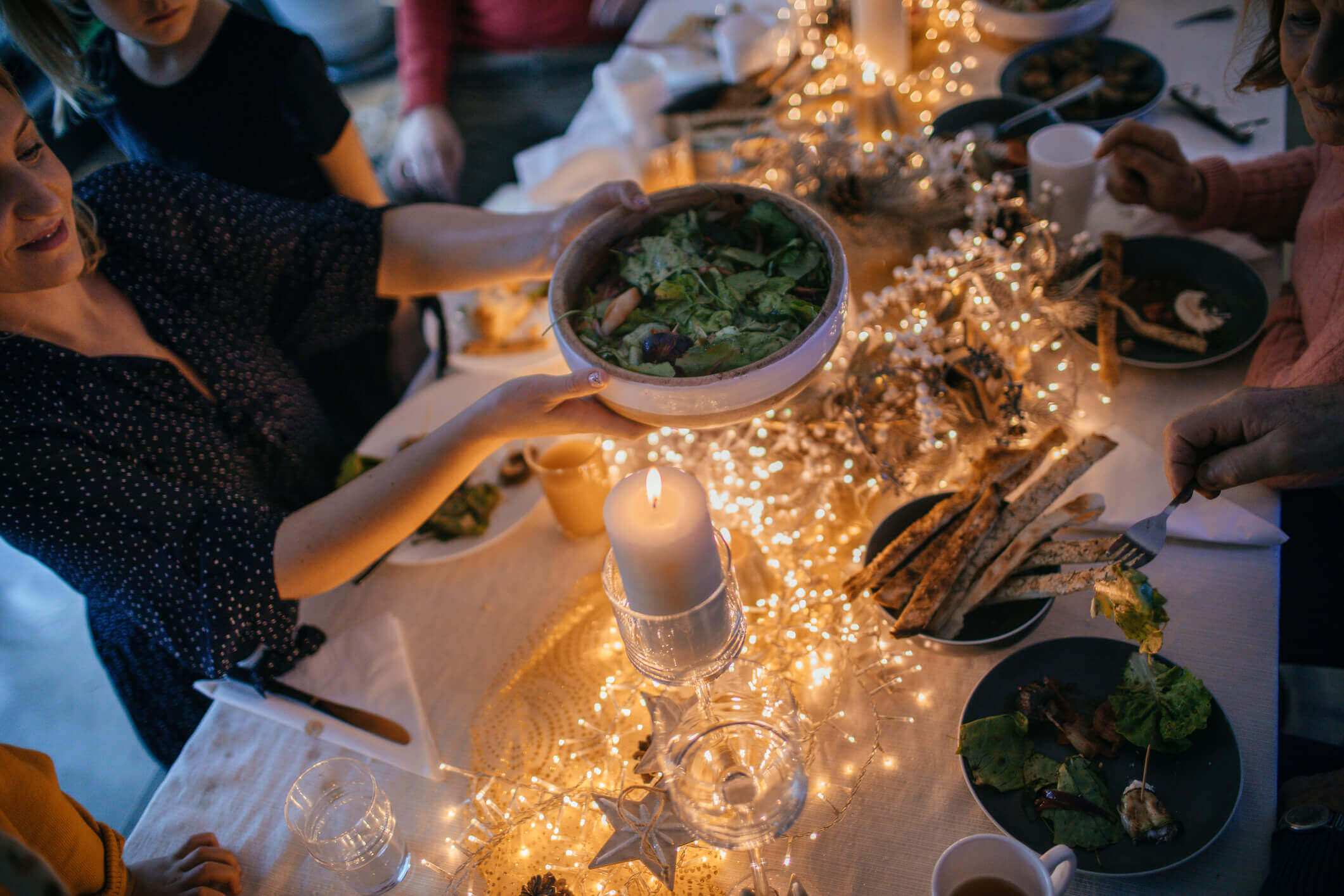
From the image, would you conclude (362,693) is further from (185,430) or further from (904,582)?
(904,582)

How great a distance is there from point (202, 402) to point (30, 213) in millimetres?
367

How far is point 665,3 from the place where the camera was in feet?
7.62

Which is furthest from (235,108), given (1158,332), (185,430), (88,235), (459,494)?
(1158,332)

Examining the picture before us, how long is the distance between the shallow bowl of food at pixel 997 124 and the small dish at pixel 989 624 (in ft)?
2.85

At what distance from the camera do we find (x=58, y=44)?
1400mm

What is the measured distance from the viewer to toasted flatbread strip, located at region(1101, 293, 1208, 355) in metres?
1.29

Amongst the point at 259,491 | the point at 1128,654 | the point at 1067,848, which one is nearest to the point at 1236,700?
the point at 1128,654

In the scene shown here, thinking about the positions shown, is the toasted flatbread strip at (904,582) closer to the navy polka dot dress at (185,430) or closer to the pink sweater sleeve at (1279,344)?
the pink sweater sleeve at (1279,344)

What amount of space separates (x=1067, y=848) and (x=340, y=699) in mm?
939

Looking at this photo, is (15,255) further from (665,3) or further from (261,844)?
(665,3)

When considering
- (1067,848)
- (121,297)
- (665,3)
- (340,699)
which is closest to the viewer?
(1067,848)

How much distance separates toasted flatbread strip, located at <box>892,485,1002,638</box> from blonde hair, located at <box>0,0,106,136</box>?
1.66 m

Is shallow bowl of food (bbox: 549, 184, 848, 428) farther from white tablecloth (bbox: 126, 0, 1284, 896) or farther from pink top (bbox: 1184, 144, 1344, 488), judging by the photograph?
pink top (bbox: 1184, 144, 1344, 488)

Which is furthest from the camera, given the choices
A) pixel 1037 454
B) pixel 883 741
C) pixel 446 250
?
pixel 446 250
